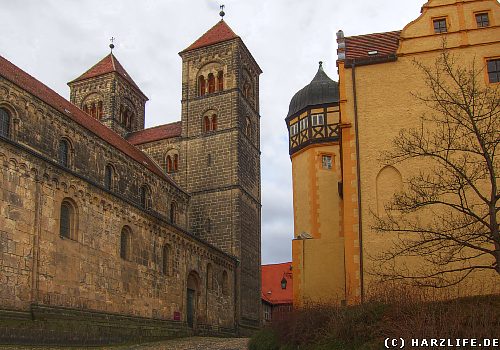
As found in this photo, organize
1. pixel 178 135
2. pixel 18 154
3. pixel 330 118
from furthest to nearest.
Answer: pixel 178 135, pixel 330 118, pixel 18 154

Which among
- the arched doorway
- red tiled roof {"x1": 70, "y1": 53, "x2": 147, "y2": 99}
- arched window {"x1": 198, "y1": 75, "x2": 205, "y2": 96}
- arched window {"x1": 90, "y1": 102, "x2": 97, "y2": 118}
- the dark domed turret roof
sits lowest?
the arched doorway

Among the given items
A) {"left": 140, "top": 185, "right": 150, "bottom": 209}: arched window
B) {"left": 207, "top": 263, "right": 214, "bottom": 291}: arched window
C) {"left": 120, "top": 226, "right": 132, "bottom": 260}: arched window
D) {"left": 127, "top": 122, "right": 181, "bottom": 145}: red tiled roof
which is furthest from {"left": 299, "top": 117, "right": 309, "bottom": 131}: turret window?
{"left": 127, "top": 122, "right": 181, "bottom": 145}: red tiled roof

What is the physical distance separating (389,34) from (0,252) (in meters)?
16.6

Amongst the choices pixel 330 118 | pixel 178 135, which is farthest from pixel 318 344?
pixel 178 135

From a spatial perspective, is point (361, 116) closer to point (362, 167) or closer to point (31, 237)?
point (362, 167)

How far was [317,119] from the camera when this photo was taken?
34.4 meters

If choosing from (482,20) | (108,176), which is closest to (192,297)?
(108,176)

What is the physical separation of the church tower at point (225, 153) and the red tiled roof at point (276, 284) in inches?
528

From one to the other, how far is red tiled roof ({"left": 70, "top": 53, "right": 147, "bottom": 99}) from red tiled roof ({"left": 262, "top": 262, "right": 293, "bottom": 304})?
22624 mm

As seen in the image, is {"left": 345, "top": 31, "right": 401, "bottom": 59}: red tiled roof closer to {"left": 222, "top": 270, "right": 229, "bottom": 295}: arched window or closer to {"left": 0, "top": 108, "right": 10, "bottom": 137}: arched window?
{"left": 0, "top": 108, "right": 10, "bottom": 137}: arched window

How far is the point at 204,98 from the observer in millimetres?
45844

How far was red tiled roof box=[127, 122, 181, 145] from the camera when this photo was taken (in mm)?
45719

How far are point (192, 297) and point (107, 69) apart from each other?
23.5 m

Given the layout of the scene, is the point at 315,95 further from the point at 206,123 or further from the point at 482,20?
the point at 482,20
